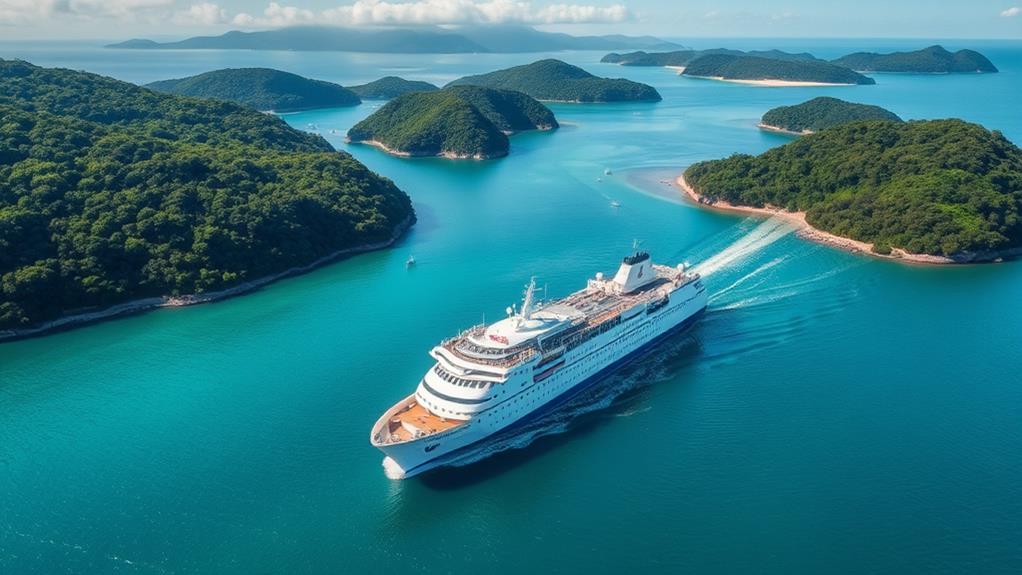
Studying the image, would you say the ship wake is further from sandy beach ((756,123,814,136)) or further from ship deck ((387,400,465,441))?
sandy beach ((756,123,814,136))

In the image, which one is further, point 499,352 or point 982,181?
point 982,181

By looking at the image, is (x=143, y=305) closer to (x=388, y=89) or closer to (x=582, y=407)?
(x=582, y=407)

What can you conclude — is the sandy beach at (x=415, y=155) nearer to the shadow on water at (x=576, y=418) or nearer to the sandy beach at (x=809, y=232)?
the sandy beach at (x=809, y=232)

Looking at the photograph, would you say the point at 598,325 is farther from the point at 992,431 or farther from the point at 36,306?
the point at 36,306

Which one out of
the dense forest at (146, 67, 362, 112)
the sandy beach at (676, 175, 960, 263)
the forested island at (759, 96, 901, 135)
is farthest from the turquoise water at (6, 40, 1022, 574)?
the dense forest at (146, 67, 362, 112)

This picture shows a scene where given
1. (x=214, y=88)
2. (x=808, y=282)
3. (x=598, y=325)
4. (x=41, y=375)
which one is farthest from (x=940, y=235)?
(x=214, y=88)

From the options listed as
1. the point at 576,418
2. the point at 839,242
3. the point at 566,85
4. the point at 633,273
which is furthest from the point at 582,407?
the point at 566,85

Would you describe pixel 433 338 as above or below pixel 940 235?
below

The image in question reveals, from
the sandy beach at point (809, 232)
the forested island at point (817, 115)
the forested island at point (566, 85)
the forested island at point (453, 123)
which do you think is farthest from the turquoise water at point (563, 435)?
the forested island at point (566, 85)
